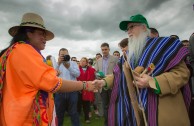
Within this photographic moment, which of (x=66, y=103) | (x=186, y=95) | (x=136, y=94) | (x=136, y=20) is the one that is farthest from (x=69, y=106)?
(x=186, y=95)

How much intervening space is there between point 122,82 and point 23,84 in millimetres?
1252

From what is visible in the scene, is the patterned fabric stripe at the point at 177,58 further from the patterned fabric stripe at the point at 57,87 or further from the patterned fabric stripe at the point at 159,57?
the patterned fabric stripe at the point at 57,87

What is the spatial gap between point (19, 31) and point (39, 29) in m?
0.23

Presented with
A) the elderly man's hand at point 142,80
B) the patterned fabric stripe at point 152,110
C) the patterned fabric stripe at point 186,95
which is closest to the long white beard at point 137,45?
A: the elderly man's hand at point 142,80

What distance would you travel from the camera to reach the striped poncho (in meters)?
2.75

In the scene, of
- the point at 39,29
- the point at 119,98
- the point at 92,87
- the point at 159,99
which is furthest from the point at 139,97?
the point at 39,29

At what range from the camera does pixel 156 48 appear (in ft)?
9.45

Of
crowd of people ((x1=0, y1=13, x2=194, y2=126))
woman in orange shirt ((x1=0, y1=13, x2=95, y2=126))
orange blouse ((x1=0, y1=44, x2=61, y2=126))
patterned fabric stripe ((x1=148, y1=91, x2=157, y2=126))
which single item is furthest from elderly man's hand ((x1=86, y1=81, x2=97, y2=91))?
patterned fabric stripe ((x1=148, y1=91, x2=157, y2=126))

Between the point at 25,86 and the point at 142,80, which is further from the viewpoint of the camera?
the point at 142,80

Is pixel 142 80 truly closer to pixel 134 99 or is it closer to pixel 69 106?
pixel 134 99

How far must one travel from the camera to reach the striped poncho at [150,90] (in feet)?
9.02

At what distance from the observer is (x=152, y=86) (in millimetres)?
2627

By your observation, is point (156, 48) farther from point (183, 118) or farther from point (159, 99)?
point (183, 118)

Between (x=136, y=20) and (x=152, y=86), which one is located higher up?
(x=136, y=20)
